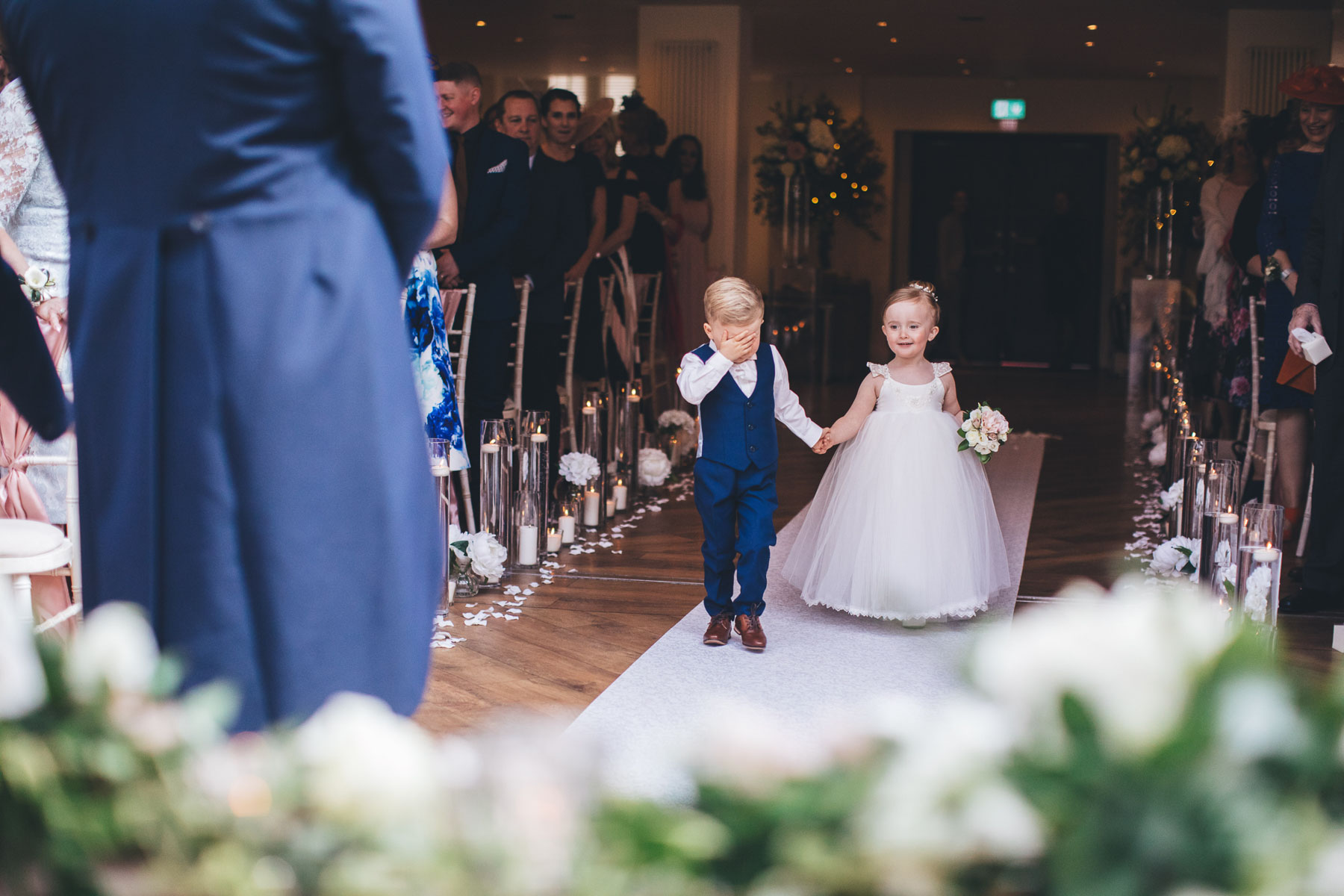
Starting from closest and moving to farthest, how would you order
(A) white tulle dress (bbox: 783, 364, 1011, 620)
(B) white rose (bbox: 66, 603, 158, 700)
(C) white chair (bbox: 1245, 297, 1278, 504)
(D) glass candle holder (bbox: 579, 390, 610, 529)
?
(B) white rose (bbox: 66, 603, 158, 700) < (A) white tulle dress (bbox: 783, 364, 1011, 620) < (C) white chair (bbox: 1245, 297, 1278, 504) < (D) glass candle holder (bbox: 579, 390, 610, 529)

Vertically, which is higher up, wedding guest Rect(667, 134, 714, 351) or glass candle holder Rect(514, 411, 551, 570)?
wedding guest Rect(667, 134, 714, 351)

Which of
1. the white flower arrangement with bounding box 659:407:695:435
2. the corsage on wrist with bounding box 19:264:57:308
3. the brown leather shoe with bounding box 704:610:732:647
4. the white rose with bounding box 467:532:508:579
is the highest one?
the corsage on wrist with bounding box 19:264:57:308

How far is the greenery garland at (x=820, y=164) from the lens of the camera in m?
12.1

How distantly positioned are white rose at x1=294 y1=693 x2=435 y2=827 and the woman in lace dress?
2503 mm

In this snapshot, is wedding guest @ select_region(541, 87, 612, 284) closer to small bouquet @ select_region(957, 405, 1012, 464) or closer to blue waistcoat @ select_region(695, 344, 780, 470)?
blue waistcoat @ select_region(695, 344, 780, 470)

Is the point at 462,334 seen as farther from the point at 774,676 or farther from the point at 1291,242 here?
the point at 1291,242

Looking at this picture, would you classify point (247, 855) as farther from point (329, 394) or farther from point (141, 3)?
point (141, 3)

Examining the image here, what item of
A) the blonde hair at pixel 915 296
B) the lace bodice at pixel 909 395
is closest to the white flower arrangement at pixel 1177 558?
the lace bodice at pixel 909 395

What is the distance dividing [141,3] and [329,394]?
1.37ft

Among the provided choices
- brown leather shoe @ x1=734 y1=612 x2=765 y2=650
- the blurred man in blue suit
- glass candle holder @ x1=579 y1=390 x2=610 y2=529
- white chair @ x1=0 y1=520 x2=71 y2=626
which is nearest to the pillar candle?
glass candle holder @ x1=579 y1=390 x2=610 y2=529

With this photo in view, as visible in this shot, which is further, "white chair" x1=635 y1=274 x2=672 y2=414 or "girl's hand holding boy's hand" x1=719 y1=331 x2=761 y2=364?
"white chair" x1=635 y1=274 x2=672 y2=414

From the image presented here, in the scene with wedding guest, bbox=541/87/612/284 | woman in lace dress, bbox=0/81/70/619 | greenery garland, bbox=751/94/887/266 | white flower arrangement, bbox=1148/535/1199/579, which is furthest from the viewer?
greenery garland, bbox=751/94/887/266

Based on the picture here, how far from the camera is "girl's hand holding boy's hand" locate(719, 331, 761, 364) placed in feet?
12.0

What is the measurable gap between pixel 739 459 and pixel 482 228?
5.37 feet
